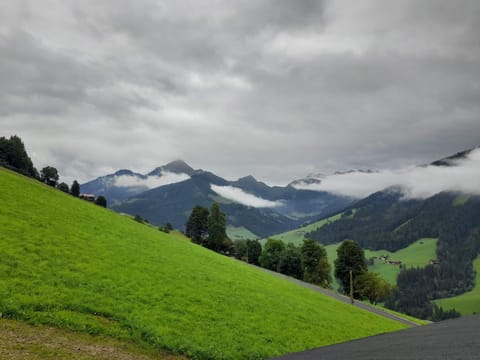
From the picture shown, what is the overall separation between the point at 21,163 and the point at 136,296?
512ft

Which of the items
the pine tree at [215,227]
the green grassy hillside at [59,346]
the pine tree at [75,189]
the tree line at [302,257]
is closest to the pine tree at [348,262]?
the tree line at [302,257]

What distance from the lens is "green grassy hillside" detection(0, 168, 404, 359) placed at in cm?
2233

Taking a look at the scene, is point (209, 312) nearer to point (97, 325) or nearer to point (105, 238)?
point (97, 325)

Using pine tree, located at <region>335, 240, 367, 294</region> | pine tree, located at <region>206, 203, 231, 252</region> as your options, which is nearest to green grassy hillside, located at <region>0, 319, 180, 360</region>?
pine tree, located at <region>335, 240, 367, 294</region>

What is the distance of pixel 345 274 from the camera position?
11856cm

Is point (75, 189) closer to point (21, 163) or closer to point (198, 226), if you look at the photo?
point (21, 163)

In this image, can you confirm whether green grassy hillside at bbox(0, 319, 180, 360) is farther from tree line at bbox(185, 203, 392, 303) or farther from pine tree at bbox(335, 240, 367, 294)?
pine tree at bbox(335, 240, 367, 294)

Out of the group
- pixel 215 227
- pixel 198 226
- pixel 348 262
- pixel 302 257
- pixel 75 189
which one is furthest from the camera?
pixel 75 189

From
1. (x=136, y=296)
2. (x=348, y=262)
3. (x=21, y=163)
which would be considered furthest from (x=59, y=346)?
(x=21, y=163)

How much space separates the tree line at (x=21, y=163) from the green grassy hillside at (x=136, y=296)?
12003 centimetres

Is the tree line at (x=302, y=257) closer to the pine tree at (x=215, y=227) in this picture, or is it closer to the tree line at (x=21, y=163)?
the pine tree at (x=215, y=227)

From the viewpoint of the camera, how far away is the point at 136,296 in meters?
27.8

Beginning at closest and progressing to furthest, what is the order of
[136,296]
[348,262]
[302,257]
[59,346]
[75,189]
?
[59,346], [136,296], [348,262], [302,257], [75,189]

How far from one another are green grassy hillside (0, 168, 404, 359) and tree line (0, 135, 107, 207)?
394 ft
